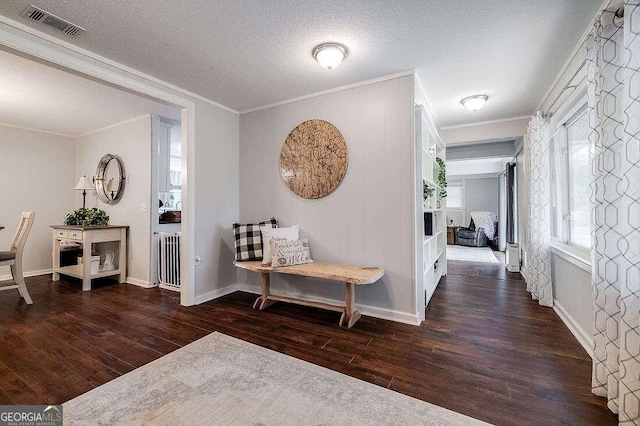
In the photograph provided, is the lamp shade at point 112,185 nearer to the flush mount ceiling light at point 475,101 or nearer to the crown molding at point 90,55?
the crown molding at point 90,55

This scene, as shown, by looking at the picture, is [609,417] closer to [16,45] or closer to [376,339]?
[376,339]

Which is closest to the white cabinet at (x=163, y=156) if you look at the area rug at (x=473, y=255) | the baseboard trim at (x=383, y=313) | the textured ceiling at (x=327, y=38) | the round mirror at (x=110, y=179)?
the round mirror at (x=110, y=179)

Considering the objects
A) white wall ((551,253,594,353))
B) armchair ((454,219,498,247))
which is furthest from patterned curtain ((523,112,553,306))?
armchair ((454,219,498,247))

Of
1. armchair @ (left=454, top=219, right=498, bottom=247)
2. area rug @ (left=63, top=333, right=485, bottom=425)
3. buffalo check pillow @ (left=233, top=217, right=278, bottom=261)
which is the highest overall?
buffalo check pillow @ (left=233, top=217, right=278, bottom=261)

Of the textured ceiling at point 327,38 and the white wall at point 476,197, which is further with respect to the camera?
the white wall at point 476,197

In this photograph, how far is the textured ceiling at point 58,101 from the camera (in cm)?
278

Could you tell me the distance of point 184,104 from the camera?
3172 mm

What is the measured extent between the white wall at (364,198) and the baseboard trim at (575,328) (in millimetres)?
1291

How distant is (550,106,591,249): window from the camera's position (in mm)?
2611

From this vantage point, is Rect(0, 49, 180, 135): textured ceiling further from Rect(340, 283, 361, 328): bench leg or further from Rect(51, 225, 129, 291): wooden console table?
Rect(340, 283, 361, 328): bench leg

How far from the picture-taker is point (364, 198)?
2.98 m

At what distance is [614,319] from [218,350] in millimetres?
2508

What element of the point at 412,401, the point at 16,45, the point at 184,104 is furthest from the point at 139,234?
the point at 412,401

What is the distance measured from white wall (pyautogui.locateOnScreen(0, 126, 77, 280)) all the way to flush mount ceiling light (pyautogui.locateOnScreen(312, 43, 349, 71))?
525 centimetres
